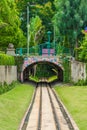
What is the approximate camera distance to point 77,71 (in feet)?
198

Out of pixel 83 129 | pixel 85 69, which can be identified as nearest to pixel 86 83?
pixel 85 69

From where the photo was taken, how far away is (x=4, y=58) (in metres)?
49.3

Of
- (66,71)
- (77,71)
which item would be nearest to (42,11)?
(66,71)

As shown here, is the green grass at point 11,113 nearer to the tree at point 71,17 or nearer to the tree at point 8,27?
the tree at point 71,17

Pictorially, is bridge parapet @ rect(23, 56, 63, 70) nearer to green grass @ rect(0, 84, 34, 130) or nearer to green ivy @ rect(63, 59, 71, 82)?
green ivy @ rect(63, 59, 71, 82)

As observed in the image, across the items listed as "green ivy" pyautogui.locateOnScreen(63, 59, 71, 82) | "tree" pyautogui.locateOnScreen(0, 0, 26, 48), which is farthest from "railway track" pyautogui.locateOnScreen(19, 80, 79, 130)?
"tree" pyautogui.locateOnScreen(0, 0, 26, 48)

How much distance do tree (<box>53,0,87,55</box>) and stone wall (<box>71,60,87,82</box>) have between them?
20.8 feet

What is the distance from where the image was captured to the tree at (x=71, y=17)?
65.9 meters

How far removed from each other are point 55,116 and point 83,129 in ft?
18.4

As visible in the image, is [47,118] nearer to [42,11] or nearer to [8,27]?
[8,27]

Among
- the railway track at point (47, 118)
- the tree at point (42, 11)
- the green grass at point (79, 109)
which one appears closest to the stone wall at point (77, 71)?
the green grass at point (79, 109)

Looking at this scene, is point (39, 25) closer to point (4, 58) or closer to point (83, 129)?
point (4, 58)

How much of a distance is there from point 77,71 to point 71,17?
9.64m

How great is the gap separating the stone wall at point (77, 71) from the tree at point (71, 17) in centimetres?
634
